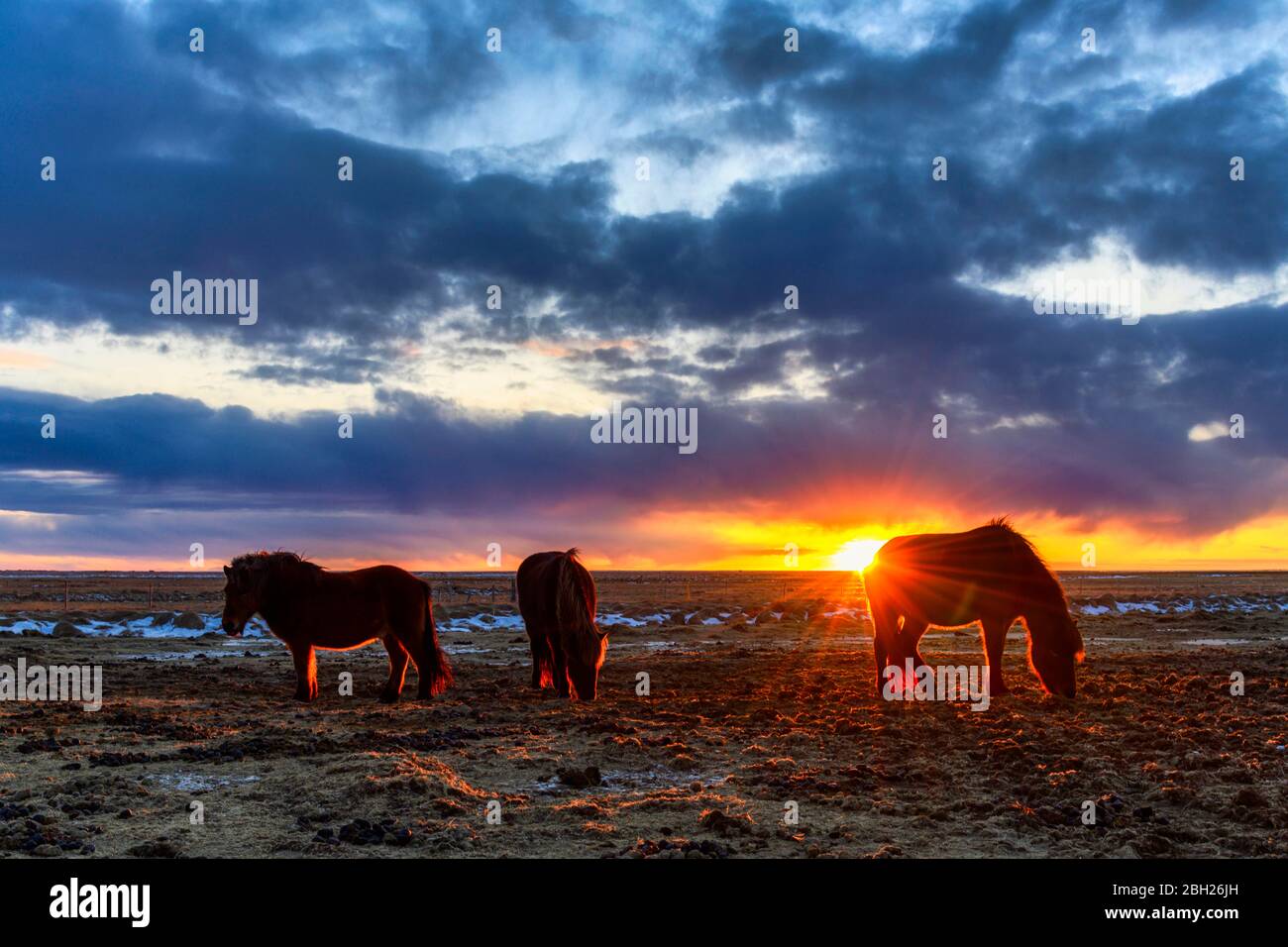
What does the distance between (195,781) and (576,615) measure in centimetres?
657

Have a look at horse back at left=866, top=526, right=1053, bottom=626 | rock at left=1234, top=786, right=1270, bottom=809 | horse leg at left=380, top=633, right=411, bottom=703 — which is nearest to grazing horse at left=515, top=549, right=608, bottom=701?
horse leg at left=380, top=633, right=411, bottom=703

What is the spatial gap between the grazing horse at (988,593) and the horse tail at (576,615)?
5.25 meters

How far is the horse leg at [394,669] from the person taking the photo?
14.0 m

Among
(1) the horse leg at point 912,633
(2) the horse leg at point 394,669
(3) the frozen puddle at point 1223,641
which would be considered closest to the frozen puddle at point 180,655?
(2) the horse leg at point 394,669

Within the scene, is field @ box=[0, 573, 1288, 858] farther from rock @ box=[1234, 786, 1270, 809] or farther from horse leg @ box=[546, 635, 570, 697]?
horse leg @ box=[546, 635, 570, 697]

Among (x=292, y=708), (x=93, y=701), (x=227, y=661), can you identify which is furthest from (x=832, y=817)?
(x=227, y=661)

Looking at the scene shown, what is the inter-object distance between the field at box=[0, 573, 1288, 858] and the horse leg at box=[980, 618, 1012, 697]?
1.46ft

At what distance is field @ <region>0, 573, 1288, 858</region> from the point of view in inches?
251

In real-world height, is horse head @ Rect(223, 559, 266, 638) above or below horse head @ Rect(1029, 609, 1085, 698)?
above

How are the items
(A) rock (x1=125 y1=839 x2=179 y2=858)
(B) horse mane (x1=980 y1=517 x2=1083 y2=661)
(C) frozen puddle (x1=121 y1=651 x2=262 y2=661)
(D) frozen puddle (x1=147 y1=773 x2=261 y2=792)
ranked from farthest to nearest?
(C) frozen puddle (x1=121 y1=651 x2=262 y2=661), (B) horse mane (x1=980 y1=517 x2=1083 y2=661), (D) frozen puddle (x1=147 y1=773 x2=261 y2=792), (A) rock (x1=125 y1=839 x2=179 y2=858)

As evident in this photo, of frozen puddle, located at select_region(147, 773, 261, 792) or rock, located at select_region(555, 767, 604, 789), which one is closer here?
frozen puddle, located at select_region(147, 773, 261, 792)
